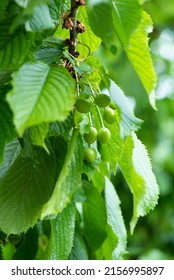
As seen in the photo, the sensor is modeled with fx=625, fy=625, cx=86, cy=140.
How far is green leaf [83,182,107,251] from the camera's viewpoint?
1.25m

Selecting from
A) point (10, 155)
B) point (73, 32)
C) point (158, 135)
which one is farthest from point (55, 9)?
point (158, 135)

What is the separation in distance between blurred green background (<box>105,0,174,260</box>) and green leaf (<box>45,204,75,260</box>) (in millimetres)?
1894

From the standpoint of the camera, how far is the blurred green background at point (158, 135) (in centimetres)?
311

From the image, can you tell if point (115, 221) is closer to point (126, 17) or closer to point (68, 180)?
point (68, 180)

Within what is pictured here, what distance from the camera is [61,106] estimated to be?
29.5 inches

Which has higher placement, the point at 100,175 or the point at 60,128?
the point at 60,128

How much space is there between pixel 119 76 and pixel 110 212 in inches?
77.6

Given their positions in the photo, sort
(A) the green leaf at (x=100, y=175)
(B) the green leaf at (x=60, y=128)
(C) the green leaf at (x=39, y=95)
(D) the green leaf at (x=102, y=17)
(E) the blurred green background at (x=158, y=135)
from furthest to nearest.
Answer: (E) the blurred green background at (x=158, y=135)
(A) the green leaf at (x=100, y=175)
(B) the green leaf at (x=60, y=128)
(D) the green leaf at (x=102, y=17)
(C) the green leaf at (x=39, y=95)

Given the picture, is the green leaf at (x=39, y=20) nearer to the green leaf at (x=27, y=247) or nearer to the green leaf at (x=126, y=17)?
the green leaf at (x=126, y=17)

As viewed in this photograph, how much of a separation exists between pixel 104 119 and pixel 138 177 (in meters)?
0.10

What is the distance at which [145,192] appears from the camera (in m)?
0.92

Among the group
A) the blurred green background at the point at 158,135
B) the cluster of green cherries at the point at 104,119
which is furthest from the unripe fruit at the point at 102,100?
the blurred green background at the point at 158,135
